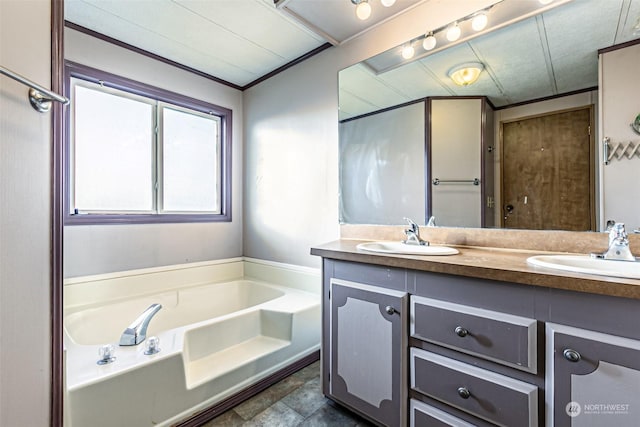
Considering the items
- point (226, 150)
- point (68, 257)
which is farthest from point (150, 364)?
point (226, 150)

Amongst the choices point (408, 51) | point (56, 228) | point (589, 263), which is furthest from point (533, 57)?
point (56, 228)

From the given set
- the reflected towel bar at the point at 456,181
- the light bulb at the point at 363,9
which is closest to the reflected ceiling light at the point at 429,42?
the light bulb at the point at 363,9

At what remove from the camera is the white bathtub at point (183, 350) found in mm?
1222

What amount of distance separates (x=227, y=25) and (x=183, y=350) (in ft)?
6.73

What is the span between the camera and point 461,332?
1.05 meters

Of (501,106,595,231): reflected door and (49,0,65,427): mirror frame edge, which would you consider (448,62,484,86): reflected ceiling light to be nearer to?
(501,106,595,231): reflected door

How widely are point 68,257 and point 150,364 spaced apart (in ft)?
3.95

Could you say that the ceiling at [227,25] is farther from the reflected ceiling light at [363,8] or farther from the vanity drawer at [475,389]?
the vanity drawer at [475,389]

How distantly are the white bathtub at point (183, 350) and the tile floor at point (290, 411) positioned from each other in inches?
4.2

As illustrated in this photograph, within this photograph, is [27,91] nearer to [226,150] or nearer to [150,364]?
[150,364]

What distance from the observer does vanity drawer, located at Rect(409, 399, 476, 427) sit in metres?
1.09

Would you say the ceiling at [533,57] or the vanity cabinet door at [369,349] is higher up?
the ceiling at [533,57]

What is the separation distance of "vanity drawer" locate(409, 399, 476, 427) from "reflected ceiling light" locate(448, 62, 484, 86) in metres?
1.61

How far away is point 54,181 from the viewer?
0.84 metres
